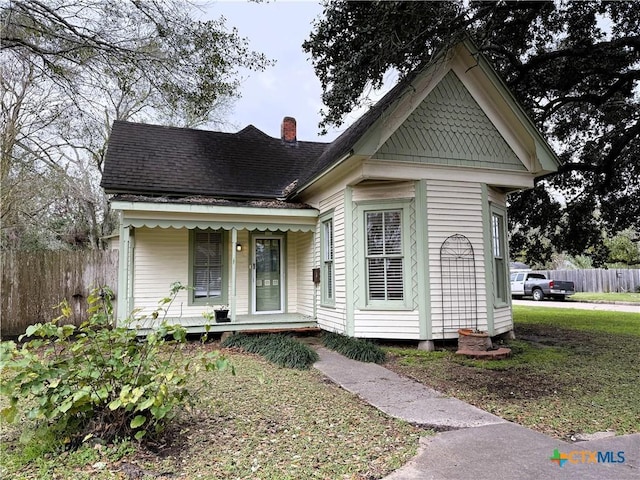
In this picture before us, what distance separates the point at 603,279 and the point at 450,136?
23584 mm

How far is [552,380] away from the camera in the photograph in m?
5.64

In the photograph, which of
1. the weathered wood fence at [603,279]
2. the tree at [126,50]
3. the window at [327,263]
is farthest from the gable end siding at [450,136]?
the weathered wood fence at [603,279]

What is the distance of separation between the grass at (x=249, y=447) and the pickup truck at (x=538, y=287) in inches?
867

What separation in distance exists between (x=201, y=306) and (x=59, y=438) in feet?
21.3

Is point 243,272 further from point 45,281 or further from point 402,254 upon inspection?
point 45,281

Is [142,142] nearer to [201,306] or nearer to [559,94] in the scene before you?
[201,306]

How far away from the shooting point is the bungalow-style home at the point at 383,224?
7.62m

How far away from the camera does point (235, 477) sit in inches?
113

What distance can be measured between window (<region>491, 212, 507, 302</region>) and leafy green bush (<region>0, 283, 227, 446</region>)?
6.67m

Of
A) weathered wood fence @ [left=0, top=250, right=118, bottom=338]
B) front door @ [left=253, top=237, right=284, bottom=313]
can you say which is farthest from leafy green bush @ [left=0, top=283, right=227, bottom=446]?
weathered wood fence @ [left=0, top=250, right=118, bottom=338]

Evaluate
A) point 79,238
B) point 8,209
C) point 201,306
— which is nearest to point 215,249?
point 201,306

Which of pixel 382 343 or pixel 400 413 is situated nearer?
pixel 400 413

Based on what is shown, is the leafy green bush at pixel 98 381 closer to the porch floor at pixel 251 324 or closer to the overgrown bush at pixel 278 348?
the overgrown bush at pixel 278 348

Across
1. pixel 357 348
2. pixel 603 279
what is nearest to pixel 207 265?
pixel 357 348
